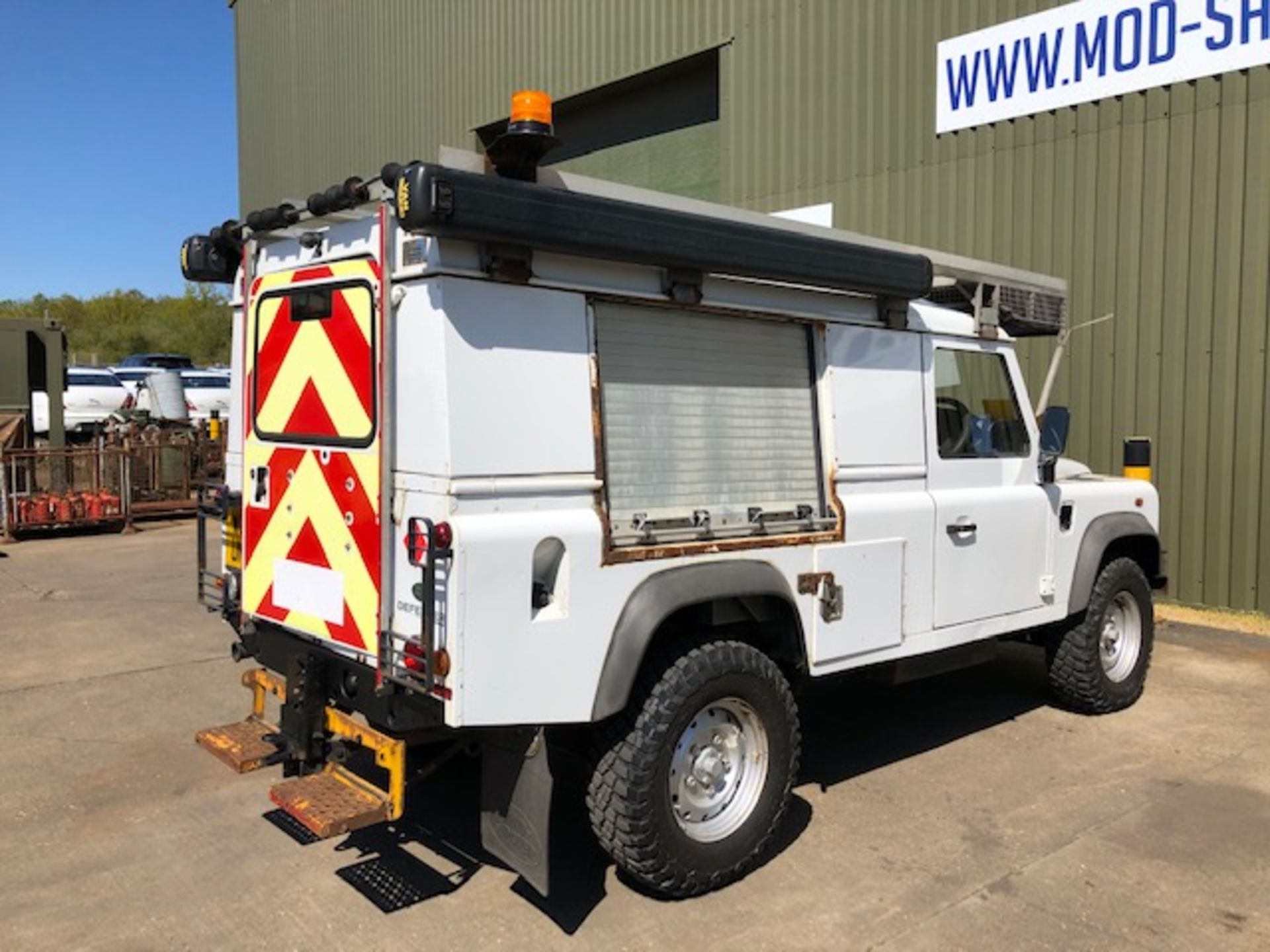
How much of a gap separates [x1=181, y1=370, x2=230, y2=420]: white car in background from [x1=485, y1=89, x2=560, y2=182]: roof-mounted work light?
21.2 meters

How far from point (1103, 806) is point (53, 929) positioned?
14.1 ft

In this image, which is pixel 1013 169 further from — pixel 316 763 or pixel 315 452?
pixel 316 763

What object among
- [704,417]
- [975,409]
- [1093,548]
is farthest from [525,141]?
[1093,548]

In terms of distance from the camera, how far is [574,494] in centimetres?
352

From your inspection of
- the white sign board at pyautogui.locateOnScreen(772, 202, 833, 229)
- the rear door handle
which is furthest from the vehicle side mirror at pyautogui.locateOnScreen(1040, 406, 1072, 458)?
the white sign board at pyautogui.locateOnScreen(772, 202, 833, 229)

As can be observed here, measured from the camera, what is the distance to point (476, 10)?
16.2m

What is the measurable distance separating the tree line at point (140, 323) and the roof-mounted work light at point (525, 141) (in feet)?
179

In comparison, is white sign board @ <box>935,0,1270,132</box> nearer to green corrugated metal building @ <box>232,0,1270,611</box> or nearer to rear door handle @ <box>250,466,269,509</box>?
green corrugated metal building @ <box>232,0,1270,611</box>

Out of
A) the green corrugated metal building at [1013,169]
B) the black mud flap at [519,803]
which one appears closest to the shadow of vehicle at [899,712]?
the black mud flap at [519,803]

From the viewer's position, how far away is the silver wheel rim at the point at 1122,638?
618 centimetres

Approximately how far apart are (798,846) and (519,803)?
1439 mm

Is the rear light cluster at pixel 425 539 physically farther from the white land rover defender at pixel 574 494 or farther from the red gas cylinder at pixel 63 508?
the red gas cylinder at pixel 63 508

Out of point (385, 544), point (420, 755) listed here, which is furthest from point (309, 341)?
point (420, 755)

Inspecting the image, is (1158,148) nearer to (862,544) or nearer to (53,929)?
(862,544)
